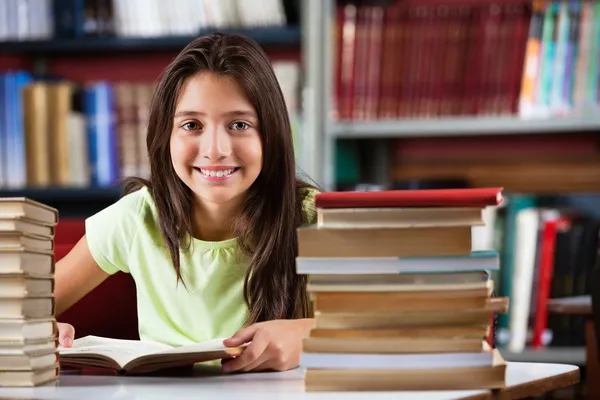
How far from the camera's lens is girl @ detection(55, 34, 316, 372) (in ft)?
4.31

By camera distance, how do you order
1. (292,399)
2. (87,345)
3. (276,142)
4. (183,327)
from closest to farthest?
(292,399), (87,345), (276,142), (183,327)

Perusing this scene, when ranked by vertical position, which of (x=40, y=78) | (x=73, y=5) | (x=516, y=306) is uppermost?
(x=73, y=5)

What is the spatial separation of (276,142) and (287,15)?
1520 mm

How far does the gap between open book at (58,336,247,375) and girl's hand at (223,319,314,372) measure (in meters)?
0.01

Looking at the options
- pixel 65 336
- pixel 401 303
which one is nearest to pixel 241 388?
pixel 401 303

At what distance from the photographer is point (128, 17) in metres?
2.83

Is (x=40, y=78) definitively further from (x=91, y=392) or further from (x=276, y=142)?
(x=91, y=392)

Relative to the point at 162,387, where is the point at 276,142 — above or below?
above

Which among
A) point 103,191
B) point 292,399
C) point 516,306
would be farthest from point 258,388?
point 103,191

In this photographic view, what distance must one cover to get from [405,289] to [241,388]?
201mm

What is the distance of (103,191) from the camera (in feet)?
9.29

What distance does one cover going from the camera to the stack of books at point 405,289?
0.90m

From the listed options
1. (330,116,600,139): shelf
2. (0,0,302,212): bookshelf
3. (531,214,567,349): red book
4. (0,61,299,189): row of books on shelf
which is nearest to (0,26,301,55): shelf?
(0,0,302,212): bookshelf

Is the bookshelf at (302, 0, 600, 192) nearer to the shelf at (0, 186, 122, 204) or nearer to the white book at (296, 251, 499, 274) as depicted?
the shelf at (0, 186, 122, 204)
